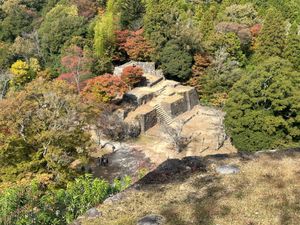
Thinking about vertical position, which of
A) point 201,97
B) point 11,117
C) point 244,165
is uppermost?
point 244,165

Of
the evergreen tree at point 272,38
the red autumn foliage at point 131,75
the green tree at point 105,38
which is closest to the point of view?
the red autumn foliage at point 131,75

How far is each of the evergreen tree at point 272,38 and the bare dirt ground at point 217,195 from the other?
22.6 metres

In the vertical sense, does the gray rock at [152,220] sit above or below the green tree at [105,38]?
above

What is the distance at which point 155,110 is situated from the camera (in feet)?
92.4

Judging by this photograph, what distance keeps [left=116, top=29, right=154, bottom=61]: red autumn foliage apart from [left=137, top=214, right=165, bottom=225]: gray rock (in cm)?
2498

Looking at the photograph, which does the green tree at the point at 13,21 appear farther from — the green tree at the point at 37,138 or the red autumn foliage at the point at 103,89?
the green tree at the point at 37,138

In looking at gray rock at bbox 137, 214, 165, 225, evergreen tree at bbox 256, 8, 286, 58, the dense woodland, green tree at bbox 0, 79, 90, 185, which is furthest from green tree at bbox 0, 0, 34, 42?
gray rock at bbox 137, 214, 165, 225

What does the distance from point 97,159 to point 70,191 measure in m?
12.9

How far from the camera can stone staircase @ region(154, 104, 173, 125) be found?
28.2 metres

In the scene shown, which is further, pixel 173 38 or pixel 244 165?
pixel 173 38

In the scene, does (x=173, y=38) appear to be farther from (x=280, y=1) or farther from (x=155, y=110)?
(x=280, y=1)

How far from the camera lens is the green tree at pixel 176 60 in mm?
31156

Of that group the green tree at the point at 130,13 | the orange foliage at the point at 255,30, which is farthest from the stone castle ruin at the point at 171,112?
the orange foliage at the point at 255,30

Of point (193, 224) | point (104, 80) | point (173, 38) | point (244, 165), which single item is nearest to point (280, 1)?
point (173, 38)
